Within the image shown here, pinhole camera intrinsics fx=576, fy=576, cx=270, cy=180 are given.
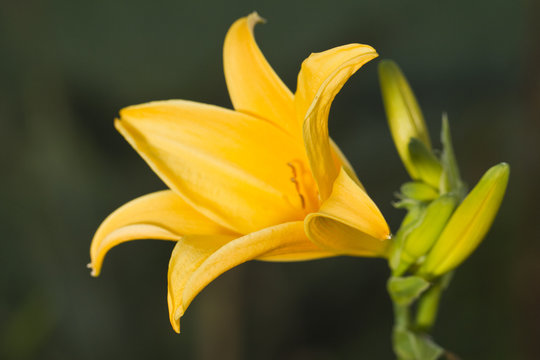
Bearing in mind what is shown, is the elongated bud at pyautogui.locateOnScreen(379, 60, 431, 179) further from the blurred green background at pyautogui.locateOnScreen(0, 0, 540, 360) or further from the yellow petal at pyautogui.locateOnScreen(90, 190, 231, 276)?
the blurred green background at pyautogui.locateOnScreen(0, 0, 540, 360)

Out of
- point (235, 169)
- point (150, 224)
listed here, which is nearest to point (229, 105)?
point (235, 169)

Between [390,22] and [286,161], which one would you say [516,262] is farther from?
[286,161]

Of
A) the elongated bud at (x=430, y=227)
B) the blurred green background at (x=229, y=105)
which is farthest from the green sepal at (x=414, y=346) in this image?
the blurred green background at (x=229, y=105)

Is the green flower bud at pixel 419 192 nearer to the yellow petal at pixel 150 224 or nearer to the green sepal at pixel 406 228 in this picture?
the green sepal at pixel 406 228

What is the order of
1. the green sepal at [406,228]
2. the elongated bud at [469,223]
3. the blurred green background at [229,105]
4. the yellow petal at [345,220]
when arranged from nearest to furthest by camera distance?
the yellow petal at [345,220]
the elongated bud at [469,223]
the green sepal at [406,228]
the blurred green background at [229,105]

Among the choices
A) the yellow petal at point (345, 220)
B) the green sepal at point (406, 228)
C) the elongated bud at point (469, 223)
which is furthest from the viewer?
the green sepal at point (406, 228)

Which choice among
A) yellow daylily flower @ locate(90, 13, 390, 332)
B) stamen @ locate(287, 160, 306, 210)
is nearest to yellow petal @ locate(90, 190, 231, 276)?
yellow daylily flower @ locate(90, 13, 390, 332)

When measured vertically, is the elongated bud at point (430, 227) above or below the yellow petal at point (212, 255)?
below

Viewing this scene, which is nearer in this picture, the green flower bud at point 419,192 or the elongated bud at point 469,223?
the elongated bud at point 469,223
